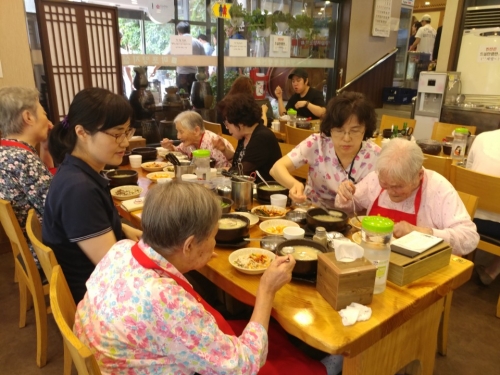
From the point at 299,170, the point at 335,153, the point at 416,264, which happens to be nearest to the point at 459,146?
the point at 299,170

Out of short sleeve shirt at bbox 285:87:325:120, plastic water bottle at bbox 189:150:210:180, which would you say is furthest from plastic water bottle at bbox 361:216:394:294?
short sleeve shirt at bbox 285:87:325:120

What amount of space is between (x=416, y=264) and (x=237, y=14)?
4295 millimetres

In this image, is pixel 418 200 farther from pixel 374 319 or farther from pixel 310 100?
pixel 310 100

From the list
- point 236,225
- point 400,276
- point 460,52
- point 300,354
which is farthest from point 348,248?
point 460,52

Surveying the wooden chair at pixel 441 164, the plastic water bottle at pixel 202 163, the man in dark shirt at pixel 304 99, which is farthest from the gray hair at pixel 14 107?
the man in dark shirt at pixel 304 99

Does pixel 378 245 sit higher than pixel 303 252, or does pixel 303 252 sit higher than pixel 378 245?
pixel 378 245

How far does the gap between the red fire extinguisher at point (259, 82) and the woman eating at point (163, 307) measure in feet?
14.4

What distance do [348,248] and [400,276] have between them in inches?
8.8

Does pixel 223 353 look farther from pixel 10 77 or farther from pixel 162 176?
pixel 10 77

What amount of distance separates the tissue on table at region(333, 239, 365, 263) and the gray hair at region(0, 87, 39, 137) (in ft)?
6.28

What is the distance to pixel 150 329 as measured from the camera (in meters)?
0.91

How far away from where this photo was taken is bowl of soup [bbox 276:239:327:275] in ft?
4.14

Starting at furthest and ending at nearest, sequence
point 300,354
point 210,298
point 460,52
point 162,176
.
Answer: point 460,52 → point 162,176 → point 210,298 → point 300,354

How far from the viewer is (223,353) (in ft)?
3.15
